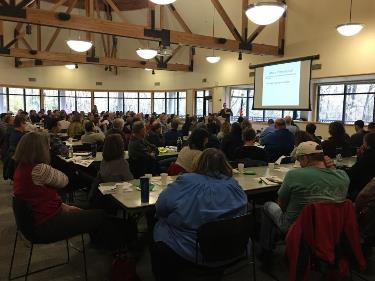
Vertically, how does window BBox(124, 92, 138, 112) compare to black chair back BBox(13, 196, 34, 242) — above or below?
above

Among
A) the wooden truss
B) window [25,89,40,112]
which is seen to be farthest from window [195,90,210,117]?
window [25,89,40,112]

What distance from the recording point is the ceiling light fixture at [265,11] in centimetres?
422

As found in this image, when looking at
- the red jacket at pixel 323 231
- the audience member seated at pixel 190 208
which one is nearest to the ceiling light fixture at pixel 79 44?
the audience member seated at pixel 190 208

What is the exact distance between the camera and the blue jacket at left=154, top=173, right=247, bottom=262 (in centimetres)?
194

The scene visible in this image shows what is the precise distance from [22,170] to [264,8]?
11.5 ft

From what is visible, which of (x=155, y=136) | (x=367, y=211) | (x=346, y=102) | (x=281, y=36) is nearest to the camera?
(x=367, y=211)

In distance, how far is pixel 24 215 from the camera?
2.22 m

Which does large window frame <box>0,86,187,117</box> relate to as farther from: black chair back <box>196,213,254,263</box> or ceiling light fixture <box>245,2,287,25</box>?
black chair back <box>196,213,254,263</box>

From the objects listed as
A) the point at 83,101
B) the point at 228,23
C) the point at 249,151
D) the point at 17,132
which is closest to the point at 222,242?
the point at 249,151

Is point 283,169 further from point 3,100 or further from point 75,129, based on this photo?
point 3,100

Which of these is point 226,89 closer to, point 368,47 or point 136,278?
point 368,47

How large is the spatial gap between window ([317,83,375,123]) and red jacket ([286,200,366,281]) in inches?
281

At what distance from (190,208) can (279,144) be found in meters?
3.60

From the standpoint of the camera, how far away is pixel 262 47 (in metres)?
9.22
